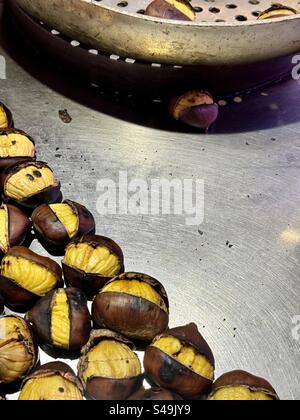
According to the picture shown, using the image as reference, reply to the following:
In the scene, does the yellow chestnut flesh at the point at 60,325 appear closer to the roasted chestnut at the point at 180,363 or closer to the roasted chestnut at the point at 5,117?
the roasted chestnut at the point at 180,363

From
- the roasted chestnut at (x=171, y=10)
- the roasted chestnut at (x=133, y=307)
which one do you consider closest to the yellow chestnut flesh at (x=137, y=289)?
the roasted chestnut at (x=133, y=307)

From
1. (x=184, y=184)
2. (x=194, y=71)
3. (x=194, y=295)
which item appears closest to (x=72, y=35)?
(x=194, y=71)

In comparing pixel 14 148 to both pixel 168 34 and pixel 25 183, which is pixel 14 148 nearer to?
pixel 25 183

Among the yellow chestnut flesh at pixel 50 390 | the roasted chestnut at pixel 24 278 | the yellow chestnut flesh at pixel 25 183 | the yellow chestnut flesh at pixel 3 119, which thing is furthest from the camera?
the yellow chestnut flesh at pixel 3 119

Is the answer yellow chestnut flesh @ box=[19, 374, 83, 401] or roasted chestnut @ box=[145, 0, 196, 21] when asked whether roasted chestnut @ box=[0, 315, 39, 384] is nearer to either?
yellow chestnut flesh @ box=[19, 374, 83, 401]

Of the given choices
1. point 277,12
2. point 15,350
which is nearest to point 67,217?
point 15,350

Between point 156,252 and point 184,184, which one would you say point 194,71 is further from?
point 156,252
